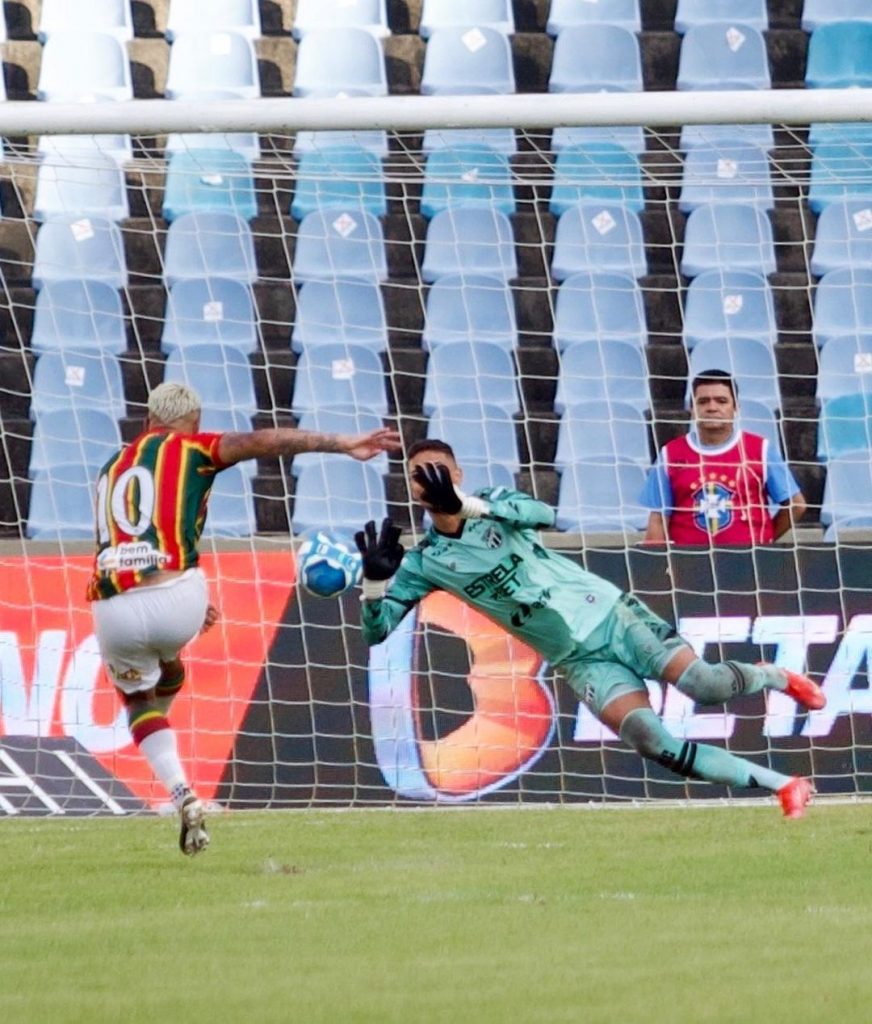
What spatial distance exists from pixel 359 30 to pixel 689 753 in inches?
279

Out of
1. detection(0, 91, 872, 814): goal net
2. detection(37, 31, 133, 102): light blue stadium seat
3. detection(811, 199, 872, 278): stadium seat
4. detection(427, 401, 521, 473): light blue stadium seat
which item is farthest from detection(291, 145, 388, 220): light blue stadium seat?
detection(811, 199, 872, 278): stadium seat

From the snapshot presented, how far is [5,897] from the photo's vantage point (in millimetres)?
6691

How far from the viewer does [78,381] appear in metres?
12.0

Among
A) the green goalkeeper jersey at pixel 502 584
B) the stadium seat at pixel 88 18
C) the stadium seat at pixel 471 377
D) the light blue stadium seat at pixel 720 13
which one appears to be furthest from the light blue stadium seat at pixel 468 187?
the green goalkeeper jersey at pixel 502 584

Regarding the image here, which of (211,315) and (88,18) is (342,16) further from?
(211,315)

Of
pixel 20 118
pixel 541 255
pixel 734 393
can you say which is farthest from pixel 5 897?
pixel 541 255

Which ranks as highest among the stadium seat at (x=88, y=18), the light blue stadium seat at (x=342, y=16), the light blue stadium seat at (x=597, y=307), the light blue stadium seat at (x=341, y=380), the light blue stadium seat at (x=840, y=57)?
the stadium seat at (x=88, y=18)

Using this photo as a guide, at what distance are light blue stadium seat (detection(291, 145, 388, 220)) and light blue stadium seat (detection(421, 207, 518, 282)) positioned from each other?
0.41 m

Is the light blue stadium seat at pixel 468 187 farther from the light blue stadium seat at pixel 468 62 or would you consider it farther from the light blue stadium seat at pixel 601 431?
the light blue stadium seat at pixel 601 431

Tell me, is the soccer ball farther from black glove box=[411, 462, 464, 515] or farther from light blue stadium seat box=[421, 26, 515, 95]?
light blue stadium seat box=[421, 26, 515, 95]

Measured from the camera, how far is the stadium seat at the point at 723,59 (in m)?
13.0

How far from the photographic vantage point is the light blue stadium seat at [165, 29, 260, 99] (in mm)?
13219

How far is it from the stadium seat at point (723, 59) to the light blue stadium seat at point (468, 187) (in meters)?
1.34

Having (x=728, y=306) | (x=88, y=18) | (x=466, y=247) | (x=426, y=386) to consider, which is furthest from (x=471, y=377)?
(x=88, y=18)
